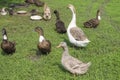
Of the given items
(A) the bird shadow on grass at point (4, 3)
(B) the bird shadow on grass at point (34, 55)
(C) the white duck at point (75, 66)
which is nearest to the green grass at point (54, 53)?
(B) the bird shadow on grass at point (34, 55)

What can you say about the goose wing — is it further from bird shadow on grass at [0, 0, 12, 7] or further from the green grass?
bird shadow on grass at [0, 0, 12, 7]

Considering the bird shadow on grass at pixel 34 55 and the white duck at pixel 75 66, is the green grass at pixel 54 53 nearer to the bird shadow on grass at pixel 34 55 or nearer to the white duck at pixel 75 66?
the bird shadow on grass at pixel 34 55

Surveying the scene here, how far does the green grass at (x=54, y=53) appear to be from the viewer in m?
10.3

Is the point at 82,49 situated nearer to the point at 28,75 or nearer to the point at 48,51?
the point at 48,51

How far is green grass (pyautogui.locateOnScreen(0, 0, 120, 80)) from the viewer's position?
406 inches

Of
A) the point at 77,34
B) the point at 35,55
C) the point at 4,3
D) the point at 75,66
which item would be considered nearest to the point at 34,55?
the point at 35,55

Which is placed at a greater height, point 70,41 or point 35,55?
point 70,41

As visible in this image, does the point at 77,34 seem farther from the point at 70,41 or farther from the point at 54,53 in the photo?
the point at 54,53

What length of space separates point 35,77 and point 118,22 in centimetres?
871

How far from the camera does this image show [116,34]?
15.0 meters

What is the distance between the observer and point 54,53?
12.1 meters

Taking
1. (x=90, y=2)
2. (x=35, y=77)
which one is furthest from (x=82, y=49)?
(x=90, y=2)

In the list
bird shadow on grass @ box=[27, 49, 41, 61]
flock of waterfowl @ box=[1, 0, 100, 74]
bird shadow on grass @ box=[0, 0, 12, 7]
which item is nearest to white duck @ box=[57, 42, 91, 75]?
flock of waterfowl @ box=[1, 0, 100, 74]

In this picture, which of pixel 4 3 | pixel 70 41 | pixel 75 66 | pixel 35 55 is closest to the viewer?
pixel 75 66
